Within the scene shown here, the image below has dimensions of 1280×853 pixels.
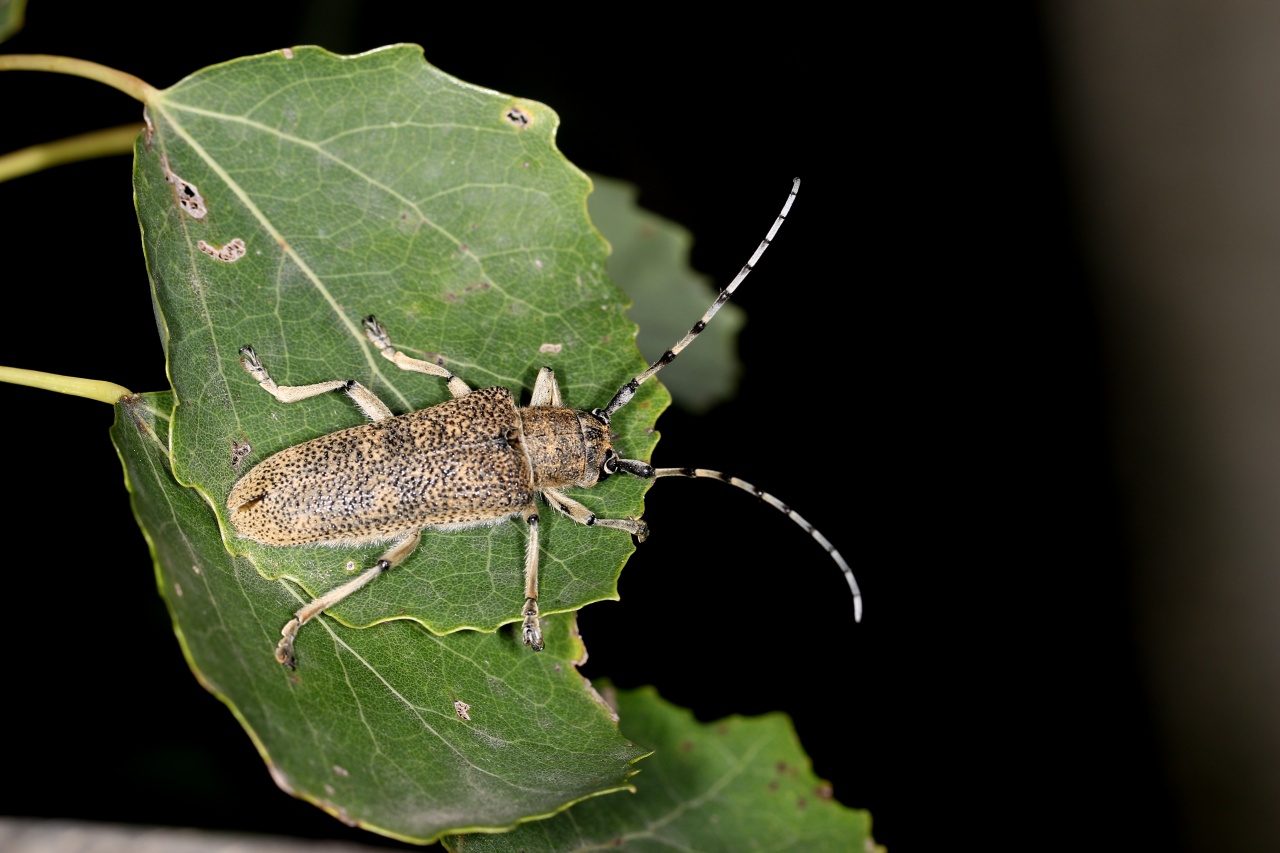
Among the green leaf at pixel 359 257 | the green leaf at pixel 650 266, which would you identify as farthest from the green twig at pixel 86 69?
the green leaf at pixel 650 266

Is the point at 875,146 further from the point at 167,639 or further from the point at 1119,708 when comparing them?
the point at 167,639

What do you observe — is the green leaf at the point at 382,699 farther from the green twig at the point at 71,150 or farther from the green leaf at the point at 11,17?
the green leaf at the point at 11,17

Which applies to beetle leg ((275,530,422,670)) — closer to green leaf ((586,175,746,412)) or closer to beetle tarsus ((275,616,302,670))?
beetle tarsus ((275,616,302,670))

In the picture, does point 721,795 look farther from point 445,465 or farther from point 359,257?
point 359,257

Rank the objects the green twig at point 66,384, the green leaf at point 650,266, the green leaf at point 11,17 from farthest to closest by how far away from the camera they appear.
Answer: the green leaf at point 650,266
the green leaf at point 11,17
the green twig at point 66,384

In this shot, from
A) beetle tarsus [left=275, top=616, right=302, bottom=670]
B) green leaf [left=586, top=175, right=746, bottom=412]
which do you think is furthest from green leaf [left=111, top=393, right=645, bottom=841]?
green leaf [left=586, top=175, right=746, bottom=412]

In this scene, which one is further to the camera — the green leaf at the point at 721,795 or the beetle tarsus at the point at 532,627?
the green leaf at the point at 721,795
